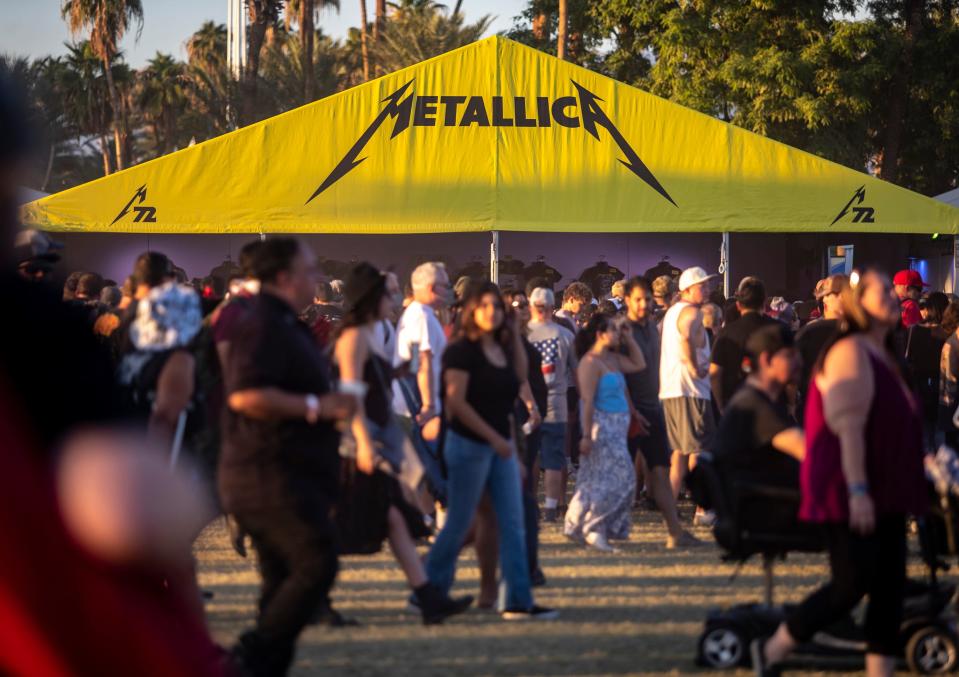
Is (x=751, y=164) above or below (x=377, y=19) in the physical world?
below

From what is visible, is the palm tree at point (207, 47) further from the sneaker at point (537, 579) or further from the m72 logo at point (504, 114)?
the sneaker at point (537, 579)

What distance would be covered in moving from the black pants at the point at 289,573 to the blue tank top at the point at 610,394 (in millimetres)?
4912

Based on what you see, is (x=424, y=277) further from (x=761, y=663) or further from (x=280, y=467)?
(x=280, y=467)

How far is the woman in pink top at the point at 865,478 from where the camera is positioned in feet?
16.3

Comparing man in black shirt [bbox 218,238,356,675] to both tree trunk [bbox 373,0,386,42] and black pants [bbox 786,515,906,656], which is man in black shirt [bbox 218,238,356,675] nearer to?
black pants [bbox 786,515,906,656]

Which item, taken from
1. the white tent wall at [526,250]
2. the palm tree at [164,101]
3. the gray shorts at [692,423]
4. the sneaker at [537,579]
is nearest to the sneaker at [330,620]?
the sneaker at [537,579]

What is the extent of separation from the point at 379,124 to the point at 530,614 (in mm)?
14818

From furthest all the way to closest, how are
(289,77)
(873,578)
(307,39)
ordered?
(289,77) → (307,39) → (873,578)

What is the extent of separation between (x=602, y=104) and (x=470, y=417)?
49.7 ft

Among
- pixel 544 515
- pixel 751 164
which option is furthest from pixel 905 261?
pixel 544 515

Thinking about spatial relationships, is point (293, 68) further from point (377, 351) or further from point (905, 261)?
point (377, 351)

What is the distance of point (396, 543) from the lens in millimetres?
6754

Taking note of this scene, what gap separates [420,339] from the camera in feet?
28.3

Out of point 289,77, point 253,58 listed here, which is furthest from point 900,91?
point 289,77
